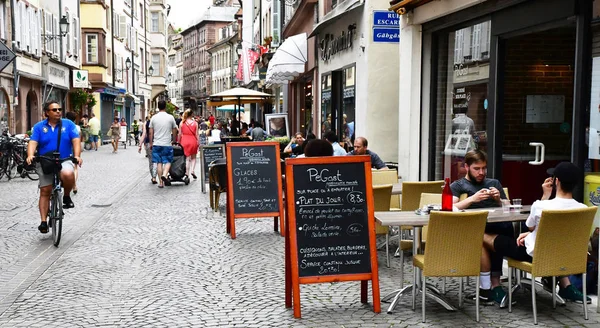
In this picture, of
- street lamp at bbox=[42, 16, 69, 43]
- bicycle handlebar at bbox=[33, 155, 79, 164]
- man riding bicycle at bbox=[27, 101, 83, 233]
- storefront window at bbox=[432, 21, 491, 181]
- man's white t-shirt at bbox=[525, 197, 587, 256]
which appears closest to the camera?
man's white t-shirt at bbox=[525, 197, 587, 256]

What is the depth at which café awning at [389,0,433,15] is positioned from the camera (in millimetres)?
12896

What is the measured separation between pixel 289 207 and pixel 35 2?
29.6 metres

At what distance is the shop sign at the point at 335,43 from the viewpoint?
62.5 ft

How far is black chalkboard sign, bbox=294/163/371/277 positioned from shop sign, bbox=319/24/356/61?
12.5 m

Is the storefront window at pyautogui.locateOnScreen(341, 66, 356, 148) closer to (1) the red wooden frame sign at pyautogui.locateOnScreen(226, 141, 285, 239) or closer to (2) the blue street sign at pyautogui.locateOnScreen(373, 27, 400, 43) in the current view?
(2) the blue street sign at pyautogui.locateOnScreen(373, 27, 400, 43)

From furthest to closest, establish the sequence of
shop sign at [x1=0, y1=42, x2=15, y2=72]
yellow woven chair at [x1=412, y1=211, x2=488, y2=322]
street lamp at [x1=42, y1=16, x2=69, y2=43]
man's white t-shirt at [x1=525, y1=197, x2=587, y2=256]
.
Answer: street lamp at [x1=42, y1=16, x2=69, y2=43] < shop sign at [x1=0, y1=42, x2=15, y2=72] < man's white t-shirt at [x1=525, y1=197, x2=587, y2=256] < yellow woven chair at [x1=412, y1=211, x2=488, y2=322]

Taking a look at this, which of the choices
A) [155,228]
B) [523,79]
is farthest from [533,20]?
[155,228]

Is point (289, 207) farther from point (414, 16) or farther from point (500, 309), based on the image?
point (414, 16)

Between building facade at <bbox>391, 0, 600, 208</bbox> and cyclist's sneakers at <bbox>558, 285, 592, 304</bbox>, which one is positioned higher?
building facade at <bbox>391, 0, 600, 208</bbox>

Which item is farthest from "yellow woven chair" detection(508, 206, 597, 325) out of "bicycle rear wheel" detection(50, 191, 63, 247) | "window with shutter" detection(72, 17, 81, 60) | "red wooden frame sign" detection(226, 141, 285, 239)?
"window with shutter" detection(72, 17, 81, 60)

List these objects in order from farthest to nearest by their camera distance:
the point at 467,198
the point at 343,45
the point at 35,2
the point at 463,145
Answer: the point at 35,2 < the point at 343,45 < the point at 463,145 < the point at 467,198

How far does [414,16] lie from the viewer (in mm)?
13516

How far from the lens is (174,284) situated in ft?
24.9

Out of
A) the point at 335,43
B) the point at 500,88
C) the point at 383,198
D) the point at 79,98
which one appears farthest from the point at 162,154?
the point at 79,98
